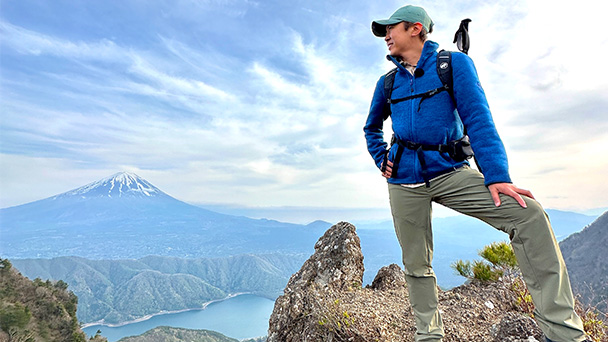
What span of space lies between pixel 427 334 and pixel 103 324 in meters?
243

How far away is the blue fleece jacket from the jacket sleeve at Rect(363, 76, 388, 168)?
23 cm

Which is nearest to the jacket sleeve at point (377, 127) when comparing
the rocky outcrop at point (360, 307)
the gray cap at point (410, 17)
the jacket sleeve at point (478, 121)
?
the gray cap at point (410, 17)

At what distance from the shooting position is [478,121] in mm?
2145

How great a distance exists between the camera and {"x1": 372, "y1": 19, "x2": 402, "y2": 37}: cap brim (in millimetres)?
2553

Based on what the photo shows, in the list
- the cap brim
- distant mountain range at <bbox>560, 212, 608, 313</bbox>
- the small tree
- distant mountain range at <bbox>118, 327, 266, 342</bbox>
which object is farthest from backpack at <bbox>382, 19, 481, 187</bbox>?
distant mountain range at <bbox>118, 327, 266, 342</bbox>

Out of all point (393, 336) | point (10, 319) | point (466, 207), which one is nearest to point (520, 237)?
point (466, 207)

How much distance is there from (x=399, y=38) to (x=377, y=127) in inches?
31.8

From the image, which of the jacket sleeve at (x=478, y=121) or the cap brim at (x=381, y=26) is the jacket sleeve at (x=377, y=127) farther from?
the jacket sleeve at (x=478, y=121)

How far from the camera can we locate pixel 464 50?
2.51 metres

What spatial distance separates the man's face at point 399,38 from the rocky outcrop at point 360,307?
9.56ft

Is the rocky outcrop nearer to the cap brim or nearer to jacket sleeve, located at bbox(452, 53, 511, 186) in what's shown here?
jacket sleeve, located at bbox(452, 53, 511, 186)

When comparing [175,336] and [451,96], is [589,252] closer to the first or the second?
[451,96]

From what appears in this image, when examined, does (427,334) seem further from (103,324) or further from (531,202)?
(103,324)

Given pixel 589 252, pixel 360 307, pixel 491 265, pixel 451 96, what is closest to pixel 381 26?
pixel 451 96
